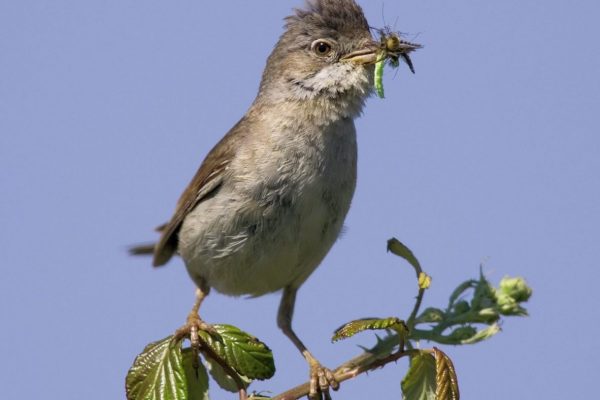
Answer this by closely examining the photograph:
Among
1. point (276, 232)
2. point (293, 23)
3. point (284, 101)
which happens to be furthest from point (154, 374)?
point (293, 23)

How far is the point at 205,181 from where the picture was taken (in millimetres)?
5168

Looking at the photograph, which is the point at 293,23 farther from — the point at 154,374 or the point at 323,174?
the point at 154,374

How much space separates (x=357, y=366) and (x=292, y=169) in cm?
185

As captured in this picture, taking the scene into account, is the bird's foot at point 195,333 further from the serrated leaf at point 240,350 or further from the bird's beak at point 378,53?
the bird's beak at point 378,53

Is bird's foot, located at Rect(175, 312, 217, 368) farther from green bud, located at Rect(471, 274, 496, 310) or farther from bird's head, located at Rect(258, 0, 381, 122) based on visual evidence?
bird's head, located at Rect(258, 0, 381, 122)

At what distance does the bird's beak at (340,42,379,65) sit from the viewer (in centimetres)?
477

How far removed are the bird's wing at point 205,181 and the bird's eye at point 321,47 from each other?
0.66 meters

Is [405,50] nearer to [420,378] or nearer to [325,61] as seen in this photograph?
[325,61]

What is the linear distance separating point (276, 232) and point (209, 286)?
2.99 feet

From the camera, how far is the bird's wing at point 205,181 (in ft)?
16.5

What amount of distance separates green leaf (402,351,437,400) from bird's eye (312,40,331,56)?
101 inches

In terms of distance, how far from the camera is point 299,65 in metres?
5.07

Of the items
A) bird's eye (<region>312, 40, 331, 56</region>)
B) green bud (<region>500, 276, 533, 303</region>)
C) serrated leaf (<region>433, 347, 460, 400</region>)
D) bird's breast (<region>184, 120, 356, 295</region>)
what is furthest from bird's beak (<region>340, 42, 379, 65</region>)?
serrated leaf (<region>433, 347, 460, 400</region>)

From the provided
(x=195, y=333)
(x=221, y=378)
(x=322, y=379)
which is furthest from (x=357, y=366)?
(x=322, y=379)
